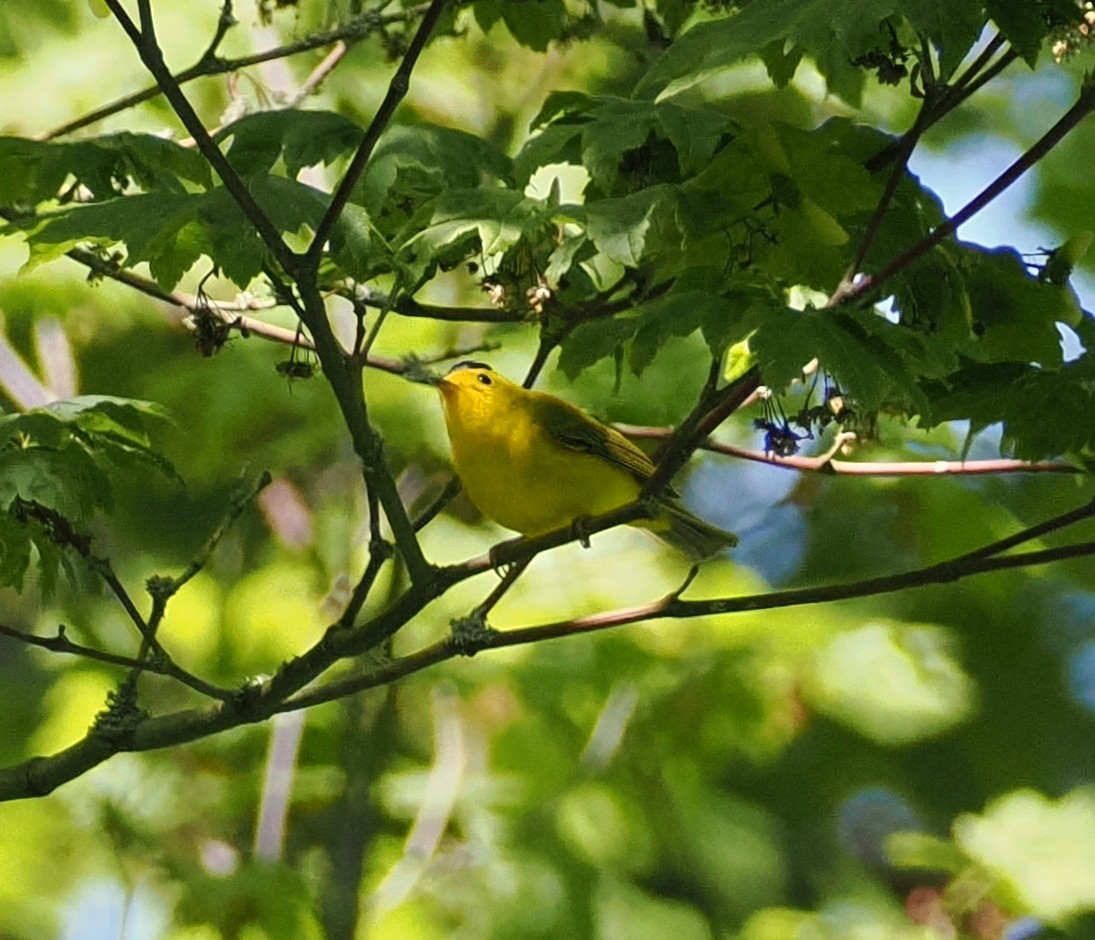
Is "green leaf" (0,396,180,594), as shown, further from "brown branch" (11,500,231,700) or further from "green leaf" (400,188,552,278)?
"green leaf" (400,188,552,278)

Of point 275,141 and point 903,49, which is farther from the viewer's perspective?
point 275,141

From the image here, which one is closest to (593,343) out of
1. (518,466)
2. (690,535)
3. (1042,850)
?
(518,466)

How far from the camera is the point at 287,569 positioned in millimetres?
3484

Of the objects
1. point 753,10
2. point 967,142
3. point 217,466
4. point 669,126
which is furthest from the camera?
point 967,142

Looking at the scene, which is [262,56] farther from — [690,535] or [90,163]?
[690,535]

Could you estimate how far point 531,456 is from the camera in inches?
103

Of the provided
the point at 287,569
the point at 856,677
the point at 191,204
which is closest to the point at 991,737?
the point at 856,677

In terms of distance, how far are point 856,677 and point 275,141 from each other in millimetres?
1978

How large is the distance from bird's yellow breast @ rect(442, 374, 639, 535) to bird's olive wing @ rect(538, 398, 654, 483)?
0.05 ft

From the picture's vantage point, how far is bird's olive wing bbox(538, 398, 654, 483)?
266cm

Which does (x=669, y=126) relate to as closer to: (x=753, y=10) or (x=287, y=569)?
(x=753, y=10)

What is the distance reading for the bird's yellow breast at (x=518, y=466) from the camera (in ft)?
8.52

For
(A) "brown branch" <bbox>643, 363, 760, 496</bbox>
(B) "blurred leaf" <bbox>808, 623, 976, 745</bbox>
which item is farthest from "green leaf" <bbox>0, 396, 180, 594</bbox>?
(B) "blurred leaf" <bbox>808, 623, 976, 745</bbox>

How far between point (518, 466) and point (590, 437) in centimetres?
16
